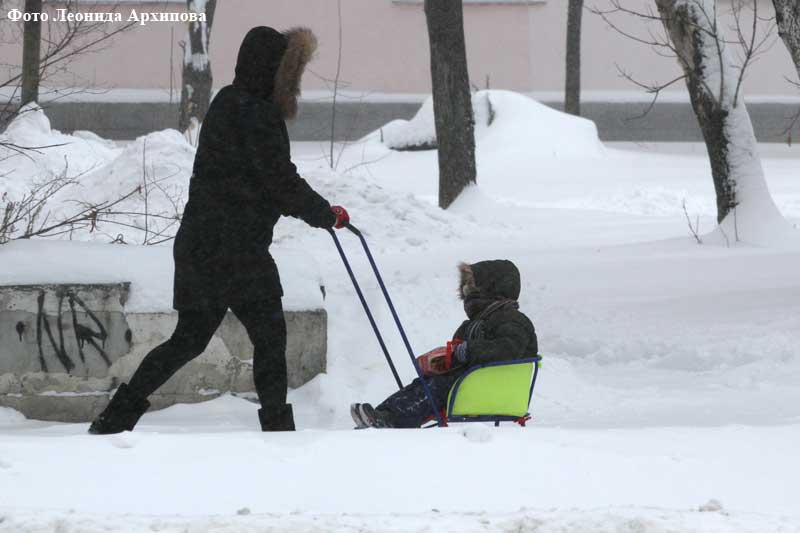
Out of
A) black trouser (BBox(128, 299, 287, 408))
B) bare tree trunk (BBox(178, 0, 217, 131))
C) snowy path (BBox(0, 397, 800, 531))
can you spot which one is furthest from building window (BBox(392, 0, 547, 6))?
snowy path (BBox(0, 397, 800, 531))

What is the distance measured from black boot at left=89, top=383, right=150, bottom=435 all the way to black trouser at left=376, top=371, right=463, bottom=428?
1.04 metres

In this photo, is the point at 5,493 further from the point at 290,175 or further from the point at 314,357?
the point at 314,357

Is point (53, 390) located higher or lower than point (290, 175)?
lower

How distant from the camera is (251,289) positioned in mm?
4555

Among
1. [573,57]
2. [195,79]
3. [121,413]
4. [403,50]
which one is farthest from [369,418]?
[403,50]

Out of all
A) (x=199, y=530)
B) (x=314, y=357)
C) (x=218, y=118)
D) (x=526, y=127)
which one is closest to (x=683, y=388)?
(x=314, y=357)

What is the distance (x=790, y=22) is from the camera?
6.70 meters

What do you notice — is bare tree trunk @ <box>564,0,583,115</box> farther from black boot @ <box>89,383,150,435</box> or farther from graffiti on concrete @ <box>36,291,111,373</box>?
black boot @ <box>89,383,150,435</box>

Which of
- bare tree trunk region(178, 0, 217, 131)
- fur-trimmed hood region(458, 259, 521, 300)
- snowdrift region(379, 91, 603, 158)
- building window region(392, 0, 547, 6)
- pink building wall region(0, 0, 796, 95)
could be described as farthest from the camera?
building window region(392, 0, 547, 6)

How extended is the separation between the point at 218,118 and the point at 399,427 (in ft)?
4.99

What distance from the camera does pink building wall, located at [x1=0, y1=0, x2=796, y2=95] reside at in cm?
2448

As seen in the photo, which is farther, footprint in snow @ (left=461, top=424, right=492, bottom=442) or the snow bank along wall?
the snow bank along wall

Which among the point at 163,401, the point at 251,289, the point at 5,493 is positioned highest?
the point at 251,289

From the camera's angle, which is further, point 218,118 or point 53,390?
point 53,390
